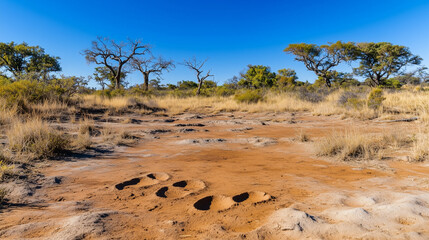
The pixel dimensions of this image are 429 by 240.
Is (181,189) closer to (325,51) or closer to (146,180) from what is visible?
(146,180)

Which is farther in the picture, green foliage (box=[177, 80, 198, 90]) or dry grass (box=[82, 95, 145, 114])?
green foliage (box=[177, 80, 198, 90])

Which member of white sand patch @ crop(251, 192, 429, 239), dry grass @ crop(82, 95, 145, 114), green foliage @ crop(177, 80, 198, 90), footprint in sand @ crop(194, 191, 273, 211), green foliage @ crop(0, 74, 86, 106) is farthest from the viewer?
green foliage @ crop(177, 80, 198, 90)

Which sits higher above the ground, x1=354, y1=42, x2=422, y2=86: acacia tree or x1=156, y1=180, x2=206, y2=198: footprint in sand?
x1=354, y1=42, x2=422, y2=86: acacia tree

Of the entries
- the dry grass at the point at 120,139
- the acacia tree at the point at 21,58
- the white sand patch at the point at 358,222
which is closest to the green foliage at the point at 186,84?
the acacia tree at the point at 21,58

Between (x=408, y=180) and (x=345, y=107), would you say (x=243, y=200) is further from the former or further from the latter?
(x=345, y=107)

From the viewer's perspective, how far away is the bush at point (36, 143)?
160 inches

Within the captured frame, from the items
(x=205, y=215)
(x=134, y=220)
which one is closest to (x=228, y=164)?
(x=205, y=215)

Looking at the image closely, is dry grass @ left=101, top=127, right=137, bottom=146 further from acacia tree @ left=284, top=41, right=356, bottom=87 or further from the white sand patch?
acacia tree @ left=284, top=41, right=356, bottom=87

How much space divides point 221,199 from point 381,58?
26527 mm

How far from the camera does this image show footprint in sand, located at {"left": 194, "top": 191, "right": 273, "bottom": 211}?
2348 millimetres

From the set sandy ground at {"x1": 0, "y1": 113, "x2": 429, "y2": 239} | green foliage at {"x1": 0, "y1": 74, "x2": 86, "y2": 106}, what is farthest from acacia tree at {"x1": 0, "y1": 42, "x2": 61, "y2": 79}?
sandy ground at {"x1": 0, "y1": 113, "x2": 429, "y2": 239}

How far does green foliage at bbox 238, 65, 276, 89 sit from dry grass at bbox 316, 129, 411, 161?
2591 centimetres

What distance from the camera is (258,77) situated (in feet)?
101

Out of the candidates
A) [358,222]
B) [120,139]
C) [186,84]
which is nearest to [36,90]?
Answer: [120,139]
